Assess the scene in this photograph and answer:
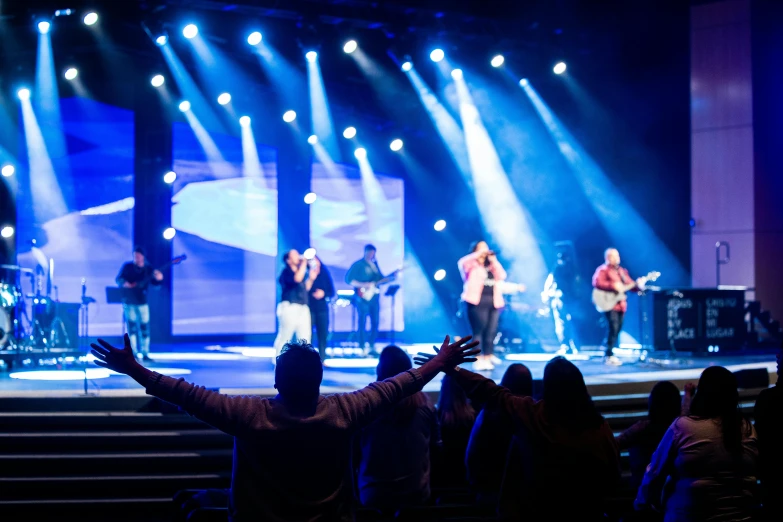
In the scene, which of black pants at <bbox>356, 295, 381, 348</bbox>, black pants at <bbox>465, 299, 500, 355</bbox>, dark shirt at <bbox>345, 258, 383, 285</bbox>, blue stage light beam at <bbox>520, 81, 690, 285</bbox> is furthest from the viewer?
blue stage light beam at <bbox>520, 81, 690, 285</bbox>

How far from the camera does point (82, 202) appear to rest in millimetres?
14578

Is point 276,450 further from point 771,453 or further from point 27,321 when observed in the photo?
point 27,321

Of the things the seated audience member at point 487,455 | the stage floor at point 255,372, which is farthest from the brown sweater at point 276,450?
the stage floor at point 255,372

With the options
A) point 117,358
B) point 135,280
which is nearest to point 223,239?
point 135,280

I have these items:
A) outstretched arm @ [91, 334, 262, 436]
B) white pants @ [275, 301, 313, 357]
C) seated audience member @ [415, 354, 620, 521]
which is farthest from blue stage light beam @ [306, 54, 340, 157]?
outstretched arm @ [91, 334, 262, 436]

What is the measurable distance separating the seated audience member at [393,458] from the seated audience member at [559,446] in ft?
4.83

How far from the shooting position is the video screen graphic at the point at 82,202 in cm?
1395

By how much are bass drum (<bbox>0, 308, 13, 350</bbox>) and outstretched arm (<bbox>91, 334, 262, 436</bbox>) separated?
30.3ft

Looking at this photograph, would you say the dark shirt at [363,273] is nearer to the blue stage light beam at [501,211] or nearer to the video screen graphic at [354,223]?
the video screen graphic at [354,223]

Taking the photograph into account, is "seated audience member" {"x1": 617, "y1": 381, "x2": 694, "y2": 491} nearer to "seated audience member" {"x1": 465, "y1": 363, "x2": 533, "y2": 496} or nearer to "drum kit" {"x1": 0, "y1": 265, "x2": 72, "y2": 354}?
"seated audience member" {"x1": 465, "y1": 363, "x2": 533, "y2": 496}

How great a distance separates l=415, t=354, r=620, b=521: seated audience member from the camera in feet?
9.34

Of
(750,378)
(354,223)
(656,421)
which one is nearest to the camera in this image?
(656,421)

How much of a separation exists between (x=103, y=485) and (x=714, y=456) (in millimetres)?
4701

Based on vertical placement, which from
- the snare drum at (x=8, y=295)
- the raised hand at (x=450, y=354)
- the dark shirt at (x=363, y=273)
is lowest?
the raised hand at (x=450, y=354)
